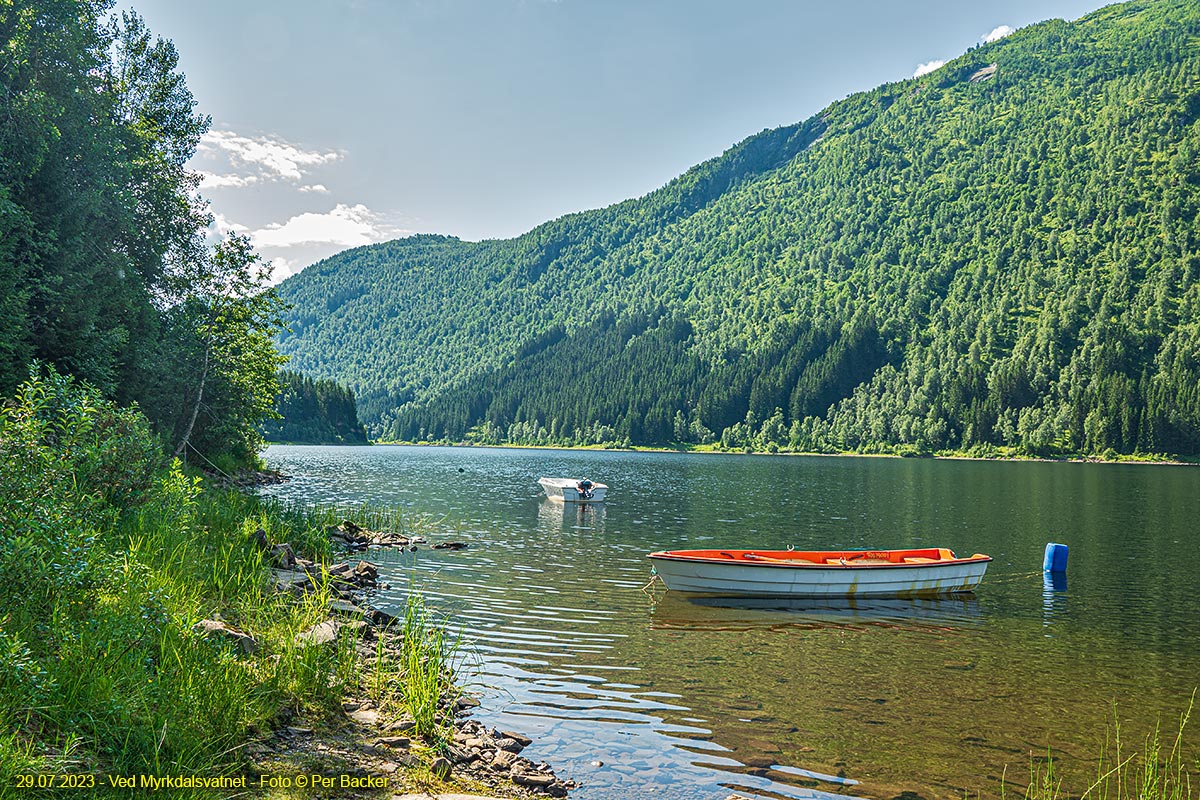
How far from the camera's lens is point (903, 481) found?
298 ft

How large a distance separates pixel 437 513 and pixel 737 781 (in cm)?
4107

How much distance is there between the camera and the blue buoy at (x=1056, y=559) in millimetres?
32469

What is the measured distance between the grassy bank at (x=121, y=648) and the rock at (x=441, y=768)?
5.20 ft

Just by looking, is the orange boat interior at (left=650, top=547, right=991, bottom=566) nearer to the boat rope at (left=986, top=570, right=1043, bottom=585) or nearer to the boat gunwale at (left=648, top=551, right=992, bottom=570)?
the boat gunwale at (left=648, top=551, right=992, bottom=570)

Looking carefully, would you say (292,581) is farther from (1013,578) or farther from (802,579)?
(1013,578)

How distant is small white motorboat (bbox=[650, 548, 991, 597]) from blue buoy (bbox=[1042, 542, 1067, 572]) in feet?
19.0

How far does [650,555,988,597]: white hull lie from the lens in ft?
86.7

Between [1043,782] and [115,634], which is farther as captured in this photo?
[1043,782]

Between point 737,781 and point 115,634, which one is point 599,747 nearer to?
point 737,781

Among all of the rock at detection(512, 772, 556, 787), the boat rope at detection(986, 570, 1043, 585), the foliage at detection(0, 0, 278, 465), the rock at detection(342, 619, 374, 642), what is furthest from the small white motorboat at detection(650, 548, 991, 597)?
the foliage at detection(0, 0, 278, 465)

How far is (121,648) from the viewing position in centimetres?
966

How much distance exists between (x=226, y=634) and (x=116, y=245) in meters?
34.9

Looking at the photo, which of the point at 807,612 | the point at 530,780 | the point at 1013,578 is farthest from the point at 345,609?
the point at 1013,578

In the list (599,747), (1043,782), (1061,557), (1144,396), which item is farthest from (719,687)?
(1144,396)
